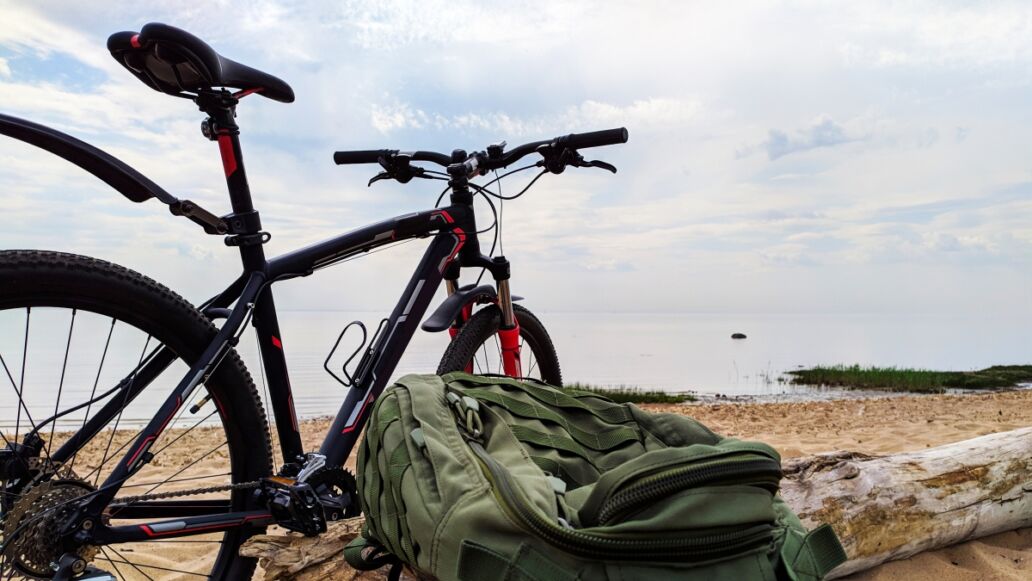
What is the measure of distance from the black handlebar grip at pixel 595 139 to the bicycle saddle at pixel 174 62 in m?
1.39

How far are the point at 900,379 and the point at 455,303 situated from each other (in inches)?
581

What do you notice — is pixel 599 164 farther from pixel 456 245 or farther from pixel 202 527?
pixel 202 527

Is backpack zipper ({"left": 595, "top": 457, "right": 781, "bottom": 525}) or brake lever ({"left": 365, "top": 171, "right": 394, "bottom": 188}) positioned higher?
brake lever ({"left": 365, "top": 171, "right": 394, "bottom": 188})

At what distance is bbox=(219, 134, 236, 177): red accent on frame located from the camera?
2.05 meters

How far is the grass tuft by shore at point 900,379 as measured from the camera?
14398 mm

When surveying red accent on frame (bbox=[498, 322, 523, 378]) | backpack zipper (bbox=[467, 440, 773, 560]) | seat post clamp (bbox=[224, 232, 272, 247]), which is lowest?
backpack zipper (bbox=[467, 440, 773, 560])

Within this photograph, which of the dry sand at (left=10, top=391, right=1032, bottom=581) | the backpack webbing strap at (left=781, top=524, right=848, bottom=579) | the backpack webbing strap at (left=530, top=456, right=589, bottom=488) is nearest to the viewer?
the backpack webbing strap at (left=781, top=524, right=848, bottom=579)

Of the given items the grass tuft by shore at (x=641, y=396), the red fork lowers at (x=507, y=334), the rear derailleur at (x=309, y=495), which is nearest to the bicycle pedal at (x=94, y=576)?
the rear derailleur at (x=309, y=495)

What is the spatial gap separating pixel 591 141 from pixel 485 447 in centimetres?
177

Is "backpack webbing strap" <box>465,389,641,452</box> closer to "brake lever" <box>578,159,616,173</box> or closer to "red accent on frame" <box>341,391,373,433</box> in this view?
"red accent on frame" <box>341,391,373,433</box>

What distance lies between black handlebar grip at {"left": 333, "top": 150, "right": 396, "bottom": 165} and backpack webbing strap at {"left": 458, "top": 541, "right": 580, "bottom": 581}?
2.26 m

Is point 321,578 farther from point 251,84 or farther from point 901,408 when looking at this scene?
point 901,408

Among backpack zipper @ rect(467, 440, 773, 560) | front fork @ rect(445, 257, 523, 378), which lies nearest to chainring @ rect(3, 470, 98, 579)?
backpack zipper @ rect(467, 440, 773, 560)

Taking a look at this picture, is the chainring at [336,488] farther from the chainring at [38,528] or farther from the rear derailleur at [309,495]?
the chainring at [38,528]
